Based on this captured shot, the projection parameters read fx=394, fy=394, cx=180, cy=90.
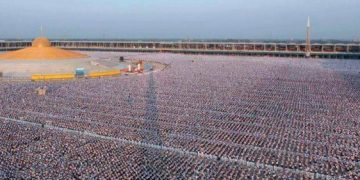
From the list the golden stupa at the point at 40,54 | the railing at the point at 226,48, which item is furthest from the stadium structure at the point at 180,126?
the railing at the point at 226,48

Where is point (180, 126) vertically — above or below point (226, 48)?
below

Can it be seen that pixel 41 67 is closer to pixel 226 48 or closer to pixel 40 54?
pixel 40 54

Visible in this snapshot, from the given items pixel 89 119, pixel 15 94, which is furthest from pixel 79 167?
pixel 15 94

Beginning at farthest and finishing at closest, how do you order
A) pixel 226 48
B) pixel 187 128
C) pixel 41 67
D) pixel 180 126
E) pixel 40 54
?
pixel 226 48 → pixel 40 54 → pixel 41 67 → pixel 180 126 → pixel 187 128

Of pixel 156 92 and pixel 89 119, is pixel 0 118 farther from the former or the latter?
pixel 156 92

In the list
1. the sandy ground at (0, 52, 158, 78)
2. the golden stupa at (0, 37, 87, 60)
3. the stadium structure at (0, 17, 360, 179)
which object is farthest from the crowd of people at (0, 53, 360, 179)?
the golden stupa at (0, 37, 87, 60)

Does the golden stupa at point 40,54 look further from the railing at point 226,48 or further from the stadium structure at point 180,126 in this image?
the railing at point 226,48

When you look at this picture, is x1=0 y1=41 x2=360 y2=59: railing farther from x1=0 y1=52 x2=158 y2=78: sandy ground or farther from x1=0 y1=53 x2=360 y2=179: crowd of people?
x1=0 y1=52 x2=158 y2=78: sandy ground

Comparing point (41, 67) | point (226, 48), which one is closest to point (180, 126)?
point (41, 67)

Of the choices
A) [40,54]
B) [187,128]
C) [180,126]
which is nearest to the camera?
[187,128]
